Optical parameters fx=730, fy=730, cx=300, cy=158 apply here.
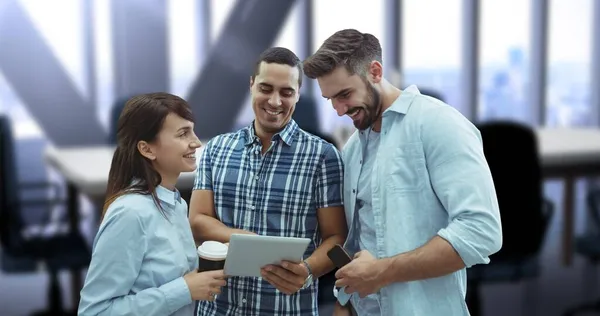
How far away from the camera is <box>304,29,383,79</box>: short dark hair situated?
1380 millimetres

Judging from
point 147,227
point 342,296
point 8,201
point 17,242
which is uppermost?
point 147,227

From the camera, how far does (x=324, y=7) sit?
5137 millimetres

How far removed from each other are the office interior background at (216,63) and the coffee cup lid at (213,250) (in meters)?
2.55

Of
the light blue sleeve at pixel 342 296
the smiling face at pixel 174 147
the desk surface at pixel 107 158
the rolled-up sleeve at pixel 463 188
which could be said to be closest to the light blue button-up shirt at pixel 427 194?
the rolled-up sleeve at pixel 463 188

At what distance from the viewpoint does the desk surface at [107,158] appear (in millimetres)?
3050

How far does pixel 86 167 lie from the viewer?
3352 millimetres

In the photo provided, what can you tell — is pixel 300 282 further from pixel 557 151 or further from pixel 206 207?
pixel 557 151

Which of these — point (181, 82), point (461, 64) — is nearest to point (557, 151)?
point (461, 64)

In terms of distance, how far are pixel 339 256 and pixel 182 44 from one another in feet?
12.4

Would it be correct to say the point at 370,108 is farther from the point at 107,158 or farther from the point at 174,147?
the point at 107,158

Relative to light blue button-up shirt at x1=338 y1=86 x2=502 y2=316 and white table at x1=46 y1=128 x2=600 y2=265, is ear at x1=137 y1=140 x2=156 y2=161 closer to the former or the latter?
light blue button-up shirt at x1=338 y1=86 x2=502 y2=316

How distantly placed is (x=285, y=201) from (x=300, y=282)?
6.8 inches

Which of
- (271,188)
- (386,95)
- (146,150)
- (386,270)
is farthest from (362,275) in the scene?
(146,150)

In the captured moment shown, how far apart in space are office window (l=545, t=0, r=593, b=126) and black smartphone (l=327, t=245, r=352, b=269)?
4756 mm
